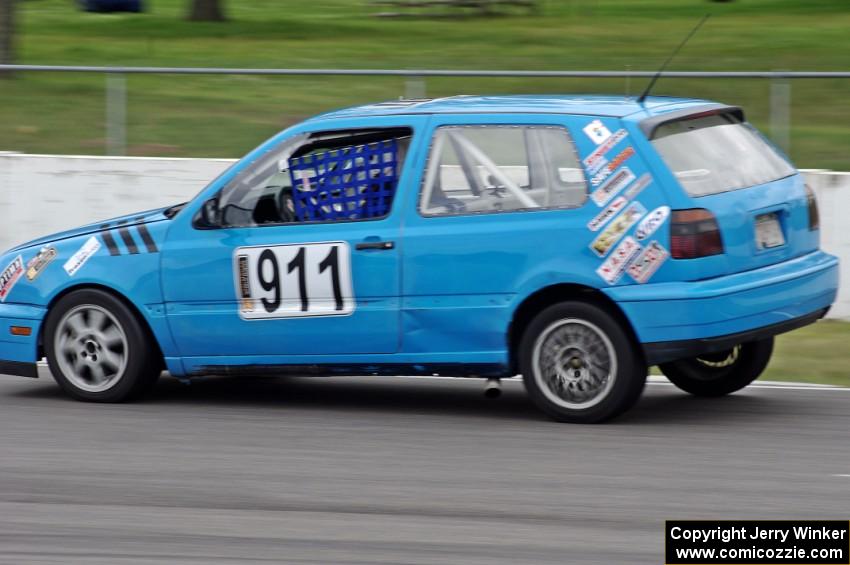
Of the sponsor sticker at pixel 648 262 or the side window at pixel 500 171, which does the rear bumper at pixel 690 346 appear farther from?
the side window at pixel 500 171

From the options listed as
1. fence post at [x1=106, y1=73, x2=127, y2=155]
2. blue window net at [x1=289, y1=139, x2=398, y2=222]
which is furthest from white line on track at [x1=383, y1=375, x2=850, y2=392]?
fence post at [x1=106, y1=73, x2=127, y2=155]

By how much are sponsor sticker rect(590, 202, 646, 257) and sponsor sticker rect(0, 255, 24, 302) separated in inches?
137

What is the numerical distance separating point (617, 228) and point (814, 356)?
11.6 ft

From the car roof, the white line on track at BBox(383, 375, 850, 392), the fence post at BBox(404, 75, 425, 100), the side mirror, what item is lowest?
the white line on track at BBox(383, 375, 850, 392)

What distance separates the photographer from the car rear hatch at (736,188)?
792cm

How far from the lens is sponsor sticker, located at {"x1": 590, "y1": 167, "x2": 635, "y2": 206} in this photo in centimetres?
793

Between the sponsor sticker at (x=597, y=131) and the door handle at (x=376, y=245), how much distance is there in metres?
1.17

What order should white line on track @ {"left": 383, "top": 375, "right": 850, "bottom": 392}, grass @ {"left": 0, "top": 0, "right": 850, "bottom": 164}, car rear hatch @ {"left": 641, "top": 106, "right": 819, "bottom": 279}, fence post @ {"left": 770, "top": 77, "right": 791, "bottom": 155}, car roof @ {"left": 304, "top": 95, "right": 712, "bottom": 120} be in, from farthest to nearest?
grass @ {"left": 0, "top": 0, "right": 850, "bottom": 164}
fence post @ {"left": 770, "top": 77, "right": 791, "bottom": 155}
white line on track @ {"left": 383, "top": 375, "right": 850, "bottom": 392}
car roof @ {"left": 304, "top": 95, "right": 712, "bottom": 120}
car rear hatch @ {"left": 641, "top": 106, "right": 819, "bottom": 279}

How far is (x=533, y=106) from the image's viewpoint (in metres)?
8.40

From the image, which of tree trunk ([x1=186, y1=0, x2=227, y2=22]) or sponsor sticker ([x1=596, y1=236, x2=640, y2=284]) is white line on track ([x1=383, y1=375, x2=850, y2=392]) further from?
tree trunk ([x1=186, y1=0, x2=227, y2=22])

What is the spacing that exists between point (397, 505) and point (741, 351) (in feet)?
10.4

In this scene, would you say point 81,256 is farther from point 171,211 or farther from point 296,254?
point 296,254

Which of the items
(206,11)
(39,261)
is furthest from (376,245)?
(206,11)

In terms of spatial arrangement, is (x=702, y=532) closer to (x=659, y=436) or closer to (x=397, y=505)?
(x=397, y=505)
